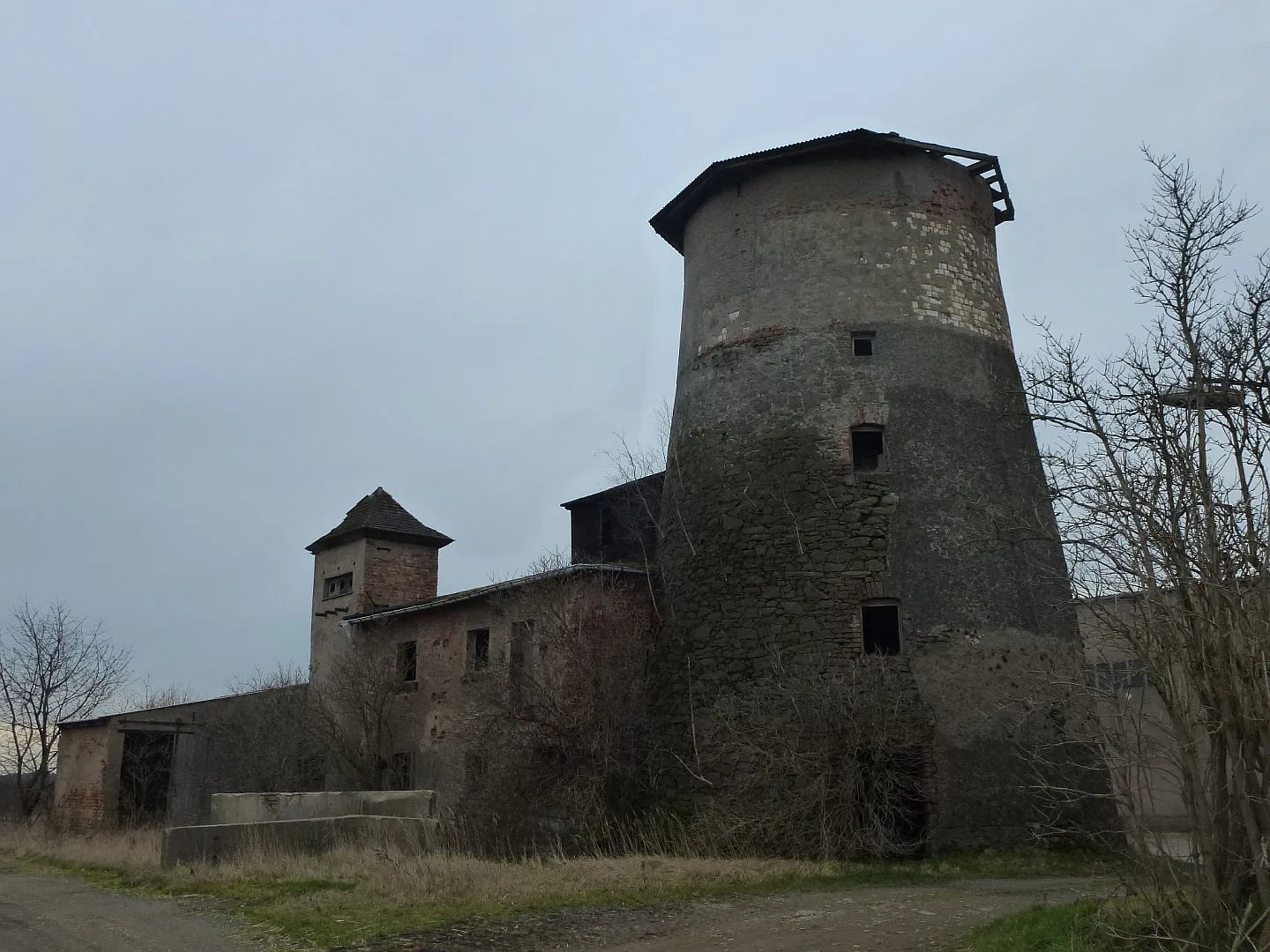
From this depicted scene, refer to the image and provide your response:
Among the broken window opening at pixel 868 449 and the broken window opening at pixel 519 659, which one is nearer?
the broken window opening at pixel 868 449

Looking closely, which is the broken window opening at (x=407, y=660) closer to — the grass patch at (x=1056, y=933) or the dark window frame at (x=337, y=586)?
the dark window frame at (x=337, y=586)

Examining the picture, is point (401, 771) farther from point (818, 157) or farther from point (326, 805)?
point (818, 157)

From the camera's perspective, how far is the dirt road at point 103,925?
9.48 metres

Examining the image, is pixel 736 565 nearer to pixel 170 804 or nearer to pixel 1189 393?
pixel 1189 393

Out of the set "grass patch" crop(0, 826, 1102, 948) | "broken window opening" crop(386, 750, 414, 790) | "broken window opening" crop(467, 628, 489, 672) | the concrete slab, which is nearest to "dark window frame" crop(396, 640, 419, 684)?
"broken window opening" crop(386, 750, 414, 790)

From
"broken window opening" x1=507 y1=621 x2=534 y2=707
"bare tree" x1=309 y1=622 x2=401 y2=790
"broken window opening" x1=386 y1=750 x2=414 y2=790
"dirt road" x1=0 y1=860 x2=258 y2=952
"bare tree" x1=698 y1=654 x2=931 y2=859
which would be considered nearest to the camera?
"dirt road" x1=0 y1=860 x2=258 y2=952

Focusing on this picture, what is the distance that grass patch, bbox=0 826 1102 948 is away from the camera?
10055 millimetres

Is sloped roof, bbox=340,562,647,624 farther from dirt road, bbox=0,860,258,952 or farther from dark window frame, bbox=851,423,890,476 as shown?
dirt road, bbox=0,860,258,952

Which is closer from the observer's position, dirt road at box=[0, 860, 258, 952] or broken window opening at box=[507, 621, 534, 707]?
dirt road at box=[0, 860, 258, 952]

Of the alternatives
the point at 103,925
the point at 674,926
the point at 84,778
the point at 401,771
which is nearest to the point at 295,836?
the point at 103,925

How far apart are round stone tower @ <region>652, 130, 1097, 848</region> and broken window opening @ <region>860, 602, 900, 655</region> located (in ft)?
0.13

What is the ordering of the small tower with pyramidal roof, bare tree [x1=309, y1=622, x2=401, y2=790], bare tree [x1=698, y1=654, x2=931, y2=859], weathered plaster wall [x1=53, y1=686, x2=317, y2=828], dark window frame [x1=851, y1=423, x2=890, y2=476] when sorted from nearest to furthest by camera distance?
bare tree [x1=698, y1=654, x2=931, y2=859], dark window frame [x1=851, y1=423, x2=890, y2=476], bare tree [x1=309, y1=622, x2=401, y2=790], weathered plaster wall [x1=53, y1=686, x2=317, y2=828], the small tower with pyramidal roof

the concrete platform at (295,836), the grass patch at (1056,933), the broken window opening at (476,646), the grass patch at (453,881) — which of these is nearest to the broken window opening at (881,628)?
the grass patch at (453,881)

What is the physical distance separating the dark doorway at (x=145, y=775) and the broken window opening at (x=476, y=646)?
409 inches
